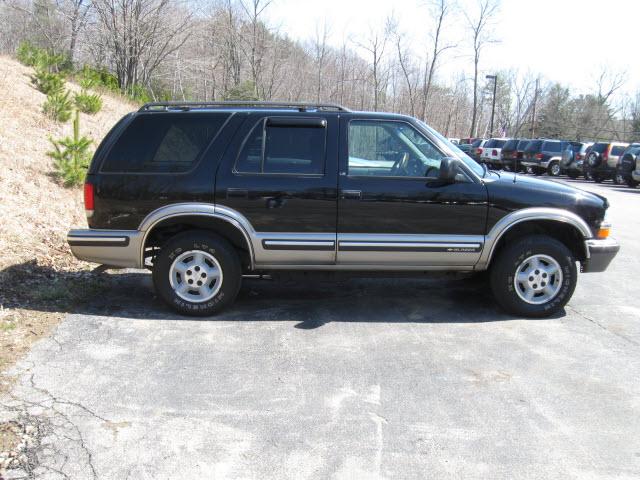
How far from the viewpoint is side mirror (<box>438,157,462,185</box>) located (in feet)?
A: 17.4

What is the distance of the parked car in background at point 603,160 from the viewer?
2539cm

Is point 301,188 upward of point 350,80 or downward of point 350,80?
downward

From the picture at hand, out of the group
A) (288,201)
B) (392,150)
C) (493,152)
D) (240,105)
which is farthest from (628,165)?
(288,201)

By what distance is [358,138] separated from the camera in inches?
219

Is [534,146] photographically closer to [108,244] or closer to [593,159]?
[593,159]

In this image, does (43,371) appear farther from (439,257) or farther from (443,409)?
(439,257)

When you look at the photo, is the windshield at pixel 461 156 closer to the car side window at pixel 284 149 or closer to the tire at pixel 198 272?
the car side window at pixel 284 149

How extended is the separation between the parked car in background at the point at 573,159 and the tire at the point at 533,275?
2411 centimetres

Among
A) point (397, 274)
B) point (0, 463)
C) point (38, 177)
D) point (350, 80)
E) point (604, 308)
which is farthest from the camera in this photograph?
point (350, 80)

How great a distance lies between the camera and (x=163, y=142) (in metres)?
5.48

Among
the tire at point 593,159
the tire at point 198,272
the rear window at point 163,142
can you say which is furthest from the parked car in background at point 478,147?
the tire at point 198,272

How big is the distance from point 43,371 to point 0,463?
1230mm

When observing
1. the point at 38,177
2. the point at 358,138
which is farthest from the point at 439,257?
the point at 38,177

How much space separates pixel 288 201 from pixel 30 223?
4262 millimetres
